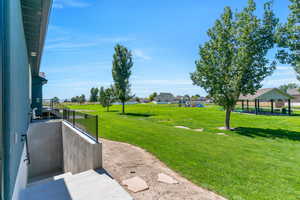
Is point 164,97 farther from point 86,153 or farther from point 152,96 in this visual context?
point 86,153

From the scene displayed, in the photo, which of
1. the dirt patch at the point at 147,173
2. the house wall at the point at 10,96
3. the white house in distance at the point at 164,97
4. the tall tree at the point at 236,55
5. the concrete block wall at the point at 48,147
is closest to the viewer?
the house wall at the point at 10,96

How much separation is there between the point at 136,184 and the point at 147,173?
579 mm

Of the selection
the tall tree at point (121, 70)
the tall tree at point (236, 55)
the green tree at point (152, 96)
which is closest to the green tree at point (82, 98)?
the green tree at point (152, 96)

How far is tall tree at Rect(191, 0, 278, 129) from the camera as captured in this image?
10438mm

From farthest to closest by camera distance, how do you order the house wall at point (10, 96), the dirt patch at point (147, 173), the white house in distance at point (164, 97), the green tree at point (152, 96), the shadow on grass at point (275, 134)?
1. the green tree at point (152, 96)
2. the white house in distance at point (164, 97)
3. the shadow on grass at point (275, 134)
4. the dirt patch at point (147, 173)
5. the house wall at point (10, 96)

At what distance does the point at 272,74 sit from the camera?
10500mm

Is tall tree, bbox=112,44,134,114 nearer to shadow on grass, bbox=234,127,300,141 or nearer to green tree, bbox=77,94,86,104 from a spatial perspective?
shadow on grass, bbox=234,127,300,141

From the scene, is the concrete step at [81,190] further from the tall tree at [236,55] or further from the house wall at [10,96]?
the tall tree at [236,55]

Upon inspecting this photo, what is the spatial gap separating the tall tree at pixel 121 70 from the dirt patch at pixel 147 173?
17.3 meters

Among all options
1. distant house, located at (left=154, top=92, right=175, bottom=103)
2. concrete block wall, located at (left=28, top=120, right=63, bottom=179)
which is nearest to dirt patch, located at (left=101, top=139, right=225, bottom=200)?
concrete block wall, located at (left=28, top=120, right=63, bottom=179)

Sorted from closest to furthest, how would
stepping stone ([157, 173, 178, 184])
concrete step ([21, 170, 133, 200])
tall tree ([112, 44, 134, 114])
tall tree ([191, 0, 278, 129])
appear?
1. concrete step ([21, 170, 133, 200])
2. stepping stone ([157, 173, 178, 184])
3. tall tree ([191, 0, 278, 129])
4. tall tree ([112, 44, 134, 114])

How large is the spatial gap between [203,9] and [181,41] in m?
6.74

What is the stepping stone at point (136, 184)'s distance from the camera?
340 centimetres

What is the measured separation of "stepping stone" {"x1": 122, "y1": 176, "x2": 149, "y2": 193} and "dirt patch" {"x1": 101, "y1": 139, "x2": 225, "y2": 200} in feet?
0.34
